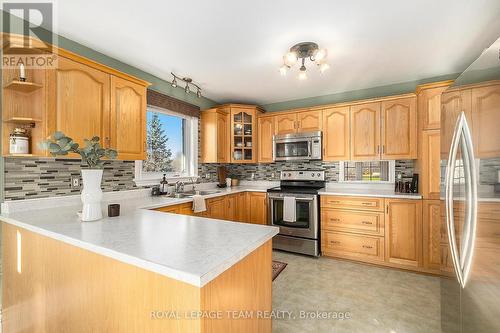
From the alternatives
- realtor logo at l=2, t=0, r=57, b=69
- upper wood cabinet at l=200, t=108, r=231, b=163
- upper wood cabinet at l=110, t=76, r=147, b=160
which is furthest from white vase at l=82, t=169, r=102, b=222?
upper wood cabinet at l=200, t=108, r=231, b=163

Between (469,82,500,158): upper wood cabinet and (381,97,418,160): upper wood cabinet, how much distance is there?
6.82 ft

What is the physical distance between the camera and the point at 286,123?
3.76m

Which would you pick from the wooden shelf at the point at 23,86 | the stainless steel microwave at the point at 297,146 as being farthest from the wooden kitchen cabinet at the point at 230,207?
the wooden shelf at the point at 23,86

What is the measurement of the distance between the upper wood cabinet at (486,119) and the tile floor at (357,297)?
1522 mm

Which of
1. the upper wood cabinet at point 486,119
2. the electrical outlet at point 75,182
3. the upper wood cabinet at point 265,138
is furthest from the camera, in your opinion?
the upper wood cabinet at point 265,138

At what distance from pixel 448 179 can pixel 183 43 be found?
241cm

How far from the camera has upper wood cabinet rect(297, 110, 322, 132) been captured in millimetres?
3502

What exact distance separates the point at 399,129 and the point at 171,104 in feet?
10.3

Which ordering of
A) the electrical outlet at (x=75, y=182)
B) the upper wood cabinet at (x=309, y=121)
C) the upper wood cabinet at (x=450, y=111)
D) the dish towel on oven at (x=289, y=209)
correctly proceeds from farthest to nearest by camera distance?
the upper wood cabinet at (x=309, y=121)
the dish towel on oven at (x=289, y=209)
the electrical outlet at (x=75, y=182)
the upper wood cabinet at (x=450, y=111)

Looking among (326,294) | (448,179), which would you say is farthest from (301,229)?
(448,179)

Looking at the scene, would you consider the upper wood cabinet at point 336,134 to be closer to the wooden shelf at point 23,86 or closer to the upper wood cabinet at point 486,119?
the upper wood cabinet at point 486,119

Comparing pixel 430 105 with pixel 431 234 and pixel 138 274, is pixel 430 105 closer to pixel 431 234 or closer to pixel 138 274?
pixel 431 234

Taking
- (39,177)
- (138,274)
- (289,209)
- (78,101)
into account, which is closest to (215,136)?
(289,209)

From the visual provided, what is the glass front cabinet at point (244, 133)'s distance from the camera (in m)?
3.90
